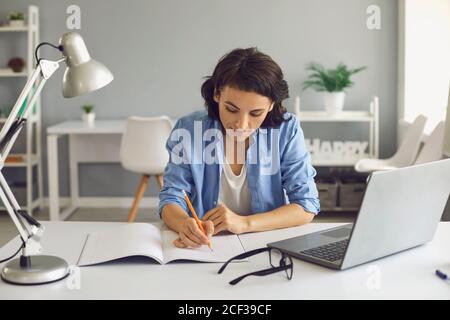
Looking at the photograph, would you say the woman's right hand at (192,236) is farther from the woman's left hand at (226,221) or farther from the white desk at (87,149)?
the white desk at (87,149)

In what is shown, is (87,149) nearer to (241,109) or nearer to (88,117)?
(88,117)

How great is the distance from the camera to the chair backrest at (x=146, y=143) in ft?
12.8

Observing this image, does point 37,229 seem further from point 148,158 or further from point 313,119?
point 313,119

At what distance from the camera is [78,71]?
4.32ft

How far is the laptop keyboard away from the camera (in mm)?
1398

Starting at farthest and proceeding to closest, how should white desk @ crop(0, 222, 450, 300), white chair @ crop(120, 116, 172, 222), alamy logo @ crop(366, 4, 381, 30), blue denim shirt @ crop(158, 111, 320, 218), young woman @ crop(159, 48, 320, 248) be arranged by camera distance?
alamy logo @ crop(366, 4, 381, 30) < white chair @ crop(120, 116, 172, 222) < blue denim shirt @ crop(158, 111, 320, 218) < young woman @ crop(159, 48, 320, 248) < white desk @ crop(0, 222, 450, 300)

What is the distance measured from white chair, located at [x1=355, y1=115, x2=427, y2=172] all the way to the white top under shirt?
2284 mm

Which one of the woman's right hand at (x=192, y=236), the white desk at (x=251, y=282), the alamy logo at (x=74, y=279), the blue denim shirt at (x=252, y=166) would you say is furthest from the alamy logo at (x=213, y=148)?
the alamy logo at (x=74, y=279)

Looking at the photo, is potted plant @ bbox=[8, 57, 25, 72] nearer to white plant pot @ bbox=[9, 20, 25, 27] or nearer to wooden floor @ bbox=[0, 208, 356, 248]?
white plant pot @ bbox=[9, 20, 25, 27]

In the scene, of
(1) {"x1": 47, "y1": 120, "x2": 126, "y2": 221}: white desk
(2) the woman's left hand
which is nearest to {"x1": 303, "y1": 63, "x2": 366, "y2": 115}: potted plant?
(1) {"x1": 47, "y1": 120, "x2": 126, "y2": 221}: white desk

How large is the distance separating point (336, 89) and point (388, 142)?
668 mm

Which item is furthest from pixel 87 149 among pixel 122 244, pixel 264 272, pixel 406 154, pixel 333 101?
pixel 264 272

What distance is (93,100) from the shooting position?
4820mm

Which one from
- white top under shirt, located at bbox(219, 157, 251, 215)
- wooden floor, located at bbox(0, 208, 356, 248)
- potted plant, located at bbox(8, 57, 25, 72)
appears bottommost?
wooden floor, located at bbox(0, 208, 356, 248)
